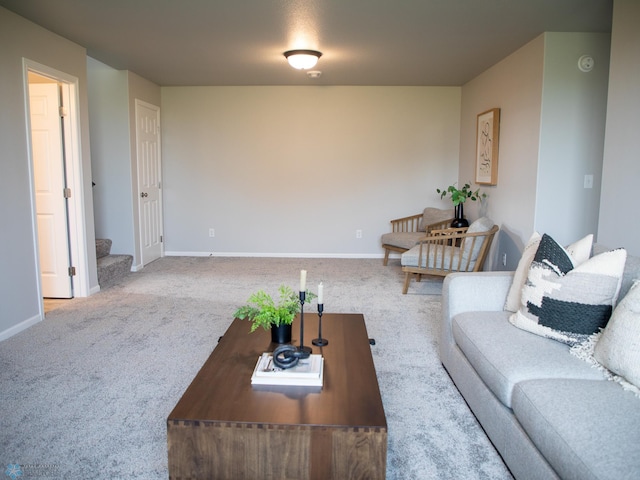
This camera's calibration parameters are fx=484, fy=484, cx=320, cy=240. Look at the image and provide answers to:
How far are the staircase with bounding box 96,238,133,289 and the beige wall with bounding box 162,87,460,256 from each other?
3.99ft

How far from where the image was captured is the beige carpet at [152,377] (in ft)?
6.53

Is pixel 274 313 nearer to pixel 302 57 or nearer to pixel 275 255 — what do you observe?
pixel 302 57

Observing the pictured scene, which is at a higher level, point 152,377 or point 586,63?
point 586,63

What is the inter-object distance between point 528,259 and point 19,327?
11.3ft

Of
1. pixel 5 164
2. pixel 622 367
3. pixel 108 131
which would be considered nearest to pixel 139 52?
pixel 108 131

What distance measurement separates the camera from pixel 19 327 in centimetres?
350

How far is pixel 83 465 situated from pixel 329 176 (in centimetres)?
505

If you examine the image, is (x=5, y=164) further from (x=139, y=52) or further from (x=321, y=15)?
(x=321, y=15)

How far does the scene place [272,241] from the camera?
6672 mm

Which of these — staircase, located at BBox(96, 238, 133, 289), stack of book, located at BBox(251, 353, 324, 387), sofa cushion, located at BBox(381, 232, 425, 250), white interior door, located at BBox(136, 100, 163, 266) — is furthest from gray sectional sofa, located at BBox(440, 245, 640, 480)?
white interior door, located at BBox(136, 100, 163, 266)

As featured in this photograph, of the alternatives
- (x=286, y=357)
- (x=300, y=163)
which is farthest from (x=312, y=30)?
(x=286, y=357)

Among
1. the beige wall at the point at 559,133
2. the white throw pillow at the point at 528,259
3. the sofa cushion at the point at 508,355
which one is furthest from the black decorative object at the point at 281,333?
the beige wall at the point at 559,133

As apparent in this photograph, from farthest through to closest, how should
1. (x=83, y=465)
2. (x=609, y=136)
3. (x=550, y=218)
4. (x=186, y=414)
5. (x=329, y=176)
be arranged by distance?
(x=329, y=176)
(x=550, y=218)
(x=609, y=136)
(x=83, y=465)
(x=186, y=414)

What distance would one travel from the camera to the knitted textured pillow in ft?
6.61
